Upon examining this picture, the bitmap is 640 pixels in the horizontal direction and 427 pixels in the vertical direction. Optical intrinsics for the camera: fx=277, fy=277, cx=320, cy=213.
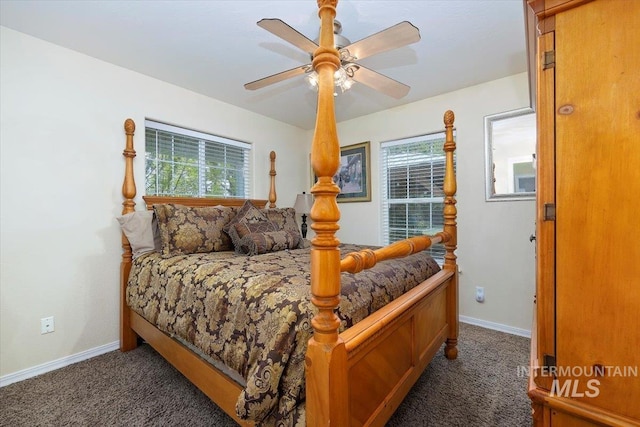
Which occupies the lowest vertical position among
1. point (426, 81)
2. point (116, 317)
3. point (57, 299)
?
point (116, 317)

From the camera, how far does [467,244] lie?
2.88 metres

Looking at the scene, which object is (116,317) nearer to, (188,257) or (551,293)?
(188,257)

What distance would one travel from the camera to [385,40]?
1.46m

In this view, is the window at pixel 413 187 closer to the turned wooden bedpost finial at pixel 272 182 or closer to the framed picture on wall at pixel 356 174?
the framed picture on wall at pixel 356 174

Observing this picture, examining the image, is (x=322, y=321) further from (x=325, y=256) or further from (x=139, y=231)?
(x=139, y=231)

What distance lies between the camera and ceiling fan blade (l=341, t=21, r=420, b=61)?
1347 mm

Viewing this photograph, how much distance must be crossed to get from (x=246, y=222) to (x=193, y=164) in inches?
45.6

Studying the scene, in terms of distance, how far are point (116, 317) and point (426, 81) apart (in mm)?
3550

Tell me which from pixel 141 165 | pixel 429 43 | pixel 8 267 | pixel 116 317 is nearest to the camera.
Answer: pixel 8 267

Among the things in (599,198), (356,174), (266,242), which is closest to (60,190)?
(266,242)

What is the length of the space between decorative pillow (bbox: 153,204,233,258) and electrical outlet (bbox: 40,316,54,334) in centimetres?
93

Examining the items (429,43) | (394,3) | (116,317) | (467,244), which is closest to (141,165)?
(116,317)

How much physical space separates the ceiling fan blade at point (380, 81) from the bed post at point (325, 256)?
3.08ft

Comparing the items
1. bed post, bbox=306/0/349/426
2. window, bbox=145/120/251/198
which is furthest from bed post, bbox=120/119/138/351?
bed post, bbox=306/0/349/426
